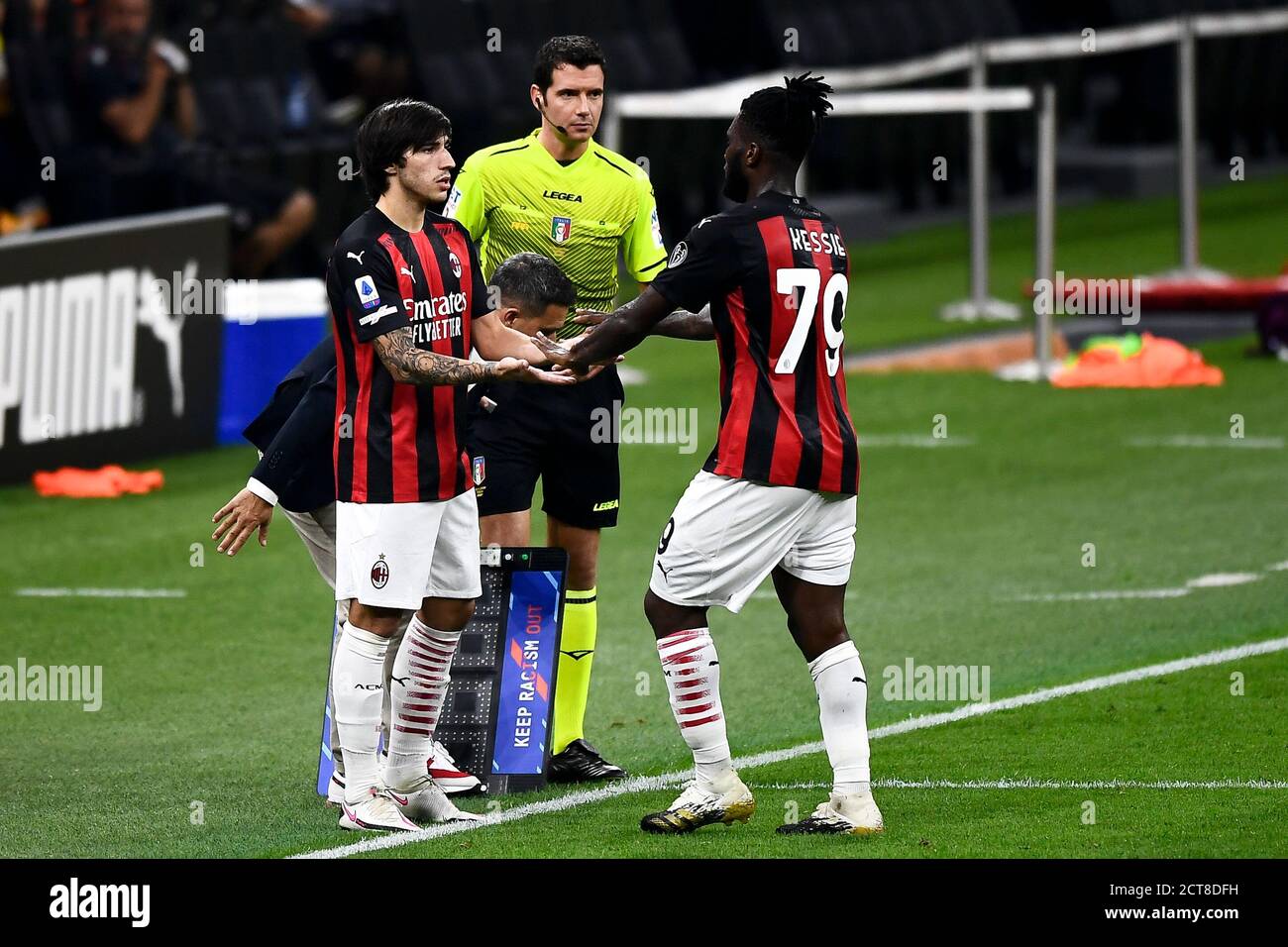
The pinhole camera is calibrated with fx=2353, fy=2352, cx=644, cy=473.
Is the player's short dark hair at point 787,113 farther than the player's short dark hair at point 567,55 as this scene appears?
No

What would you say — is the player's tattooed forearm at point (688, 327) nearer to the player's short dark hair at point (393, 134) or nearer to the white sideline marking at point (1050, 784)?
the player's short dark hair at point (393, 134)

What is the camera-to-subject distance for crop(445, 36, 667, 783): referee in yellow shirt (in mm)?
7414

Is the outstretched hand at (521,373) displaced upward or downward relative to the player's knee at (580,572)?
upward

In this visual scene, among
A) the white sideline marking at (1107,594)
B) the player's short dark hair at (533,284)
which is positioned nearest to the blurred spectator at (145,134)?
the white sideline marking at (1107,594)

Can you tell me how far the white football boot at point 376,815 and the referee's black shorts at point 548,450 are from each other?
48.5 inches

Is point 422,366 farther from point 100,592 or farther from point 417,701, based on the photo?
point 100,592

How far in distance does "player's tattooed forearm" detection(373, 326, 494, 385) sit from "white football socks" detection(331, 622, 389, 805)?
73 centimetres

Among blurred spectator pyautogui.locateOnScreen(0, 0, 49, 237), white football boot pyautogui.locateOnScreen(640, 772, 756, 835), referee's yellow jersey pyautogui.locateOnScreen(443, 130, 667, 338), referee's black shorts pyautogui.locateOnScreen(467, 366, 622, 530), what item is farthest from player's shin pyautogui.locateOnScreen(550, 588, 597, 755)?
blurred spectator pyautogui.locateOnScreen(0, 0, 49, 237)

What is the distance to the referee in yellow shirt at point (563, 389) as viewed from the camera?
292 inches

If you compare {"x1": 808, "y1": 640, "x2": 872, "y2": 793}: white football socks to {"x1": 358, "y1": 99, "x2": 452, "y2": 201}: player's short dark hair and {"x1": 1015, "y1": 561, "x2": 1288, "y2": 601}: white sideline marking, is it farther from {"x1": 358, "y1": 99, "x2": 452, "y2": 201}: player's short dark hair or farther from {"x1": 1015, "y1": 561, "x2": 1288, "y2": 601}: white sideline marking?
{"x1": 1015, "y1": 561, "x2": 1288, "y2": 601}: white sideline marking

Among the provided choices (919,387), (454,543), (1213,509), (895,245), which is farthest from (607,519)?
(895,245)

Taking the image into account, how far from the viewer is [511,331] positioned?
21.8ft

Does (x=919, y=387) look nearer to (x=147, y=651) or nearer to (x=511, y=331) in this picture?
(x=147, y=651)
